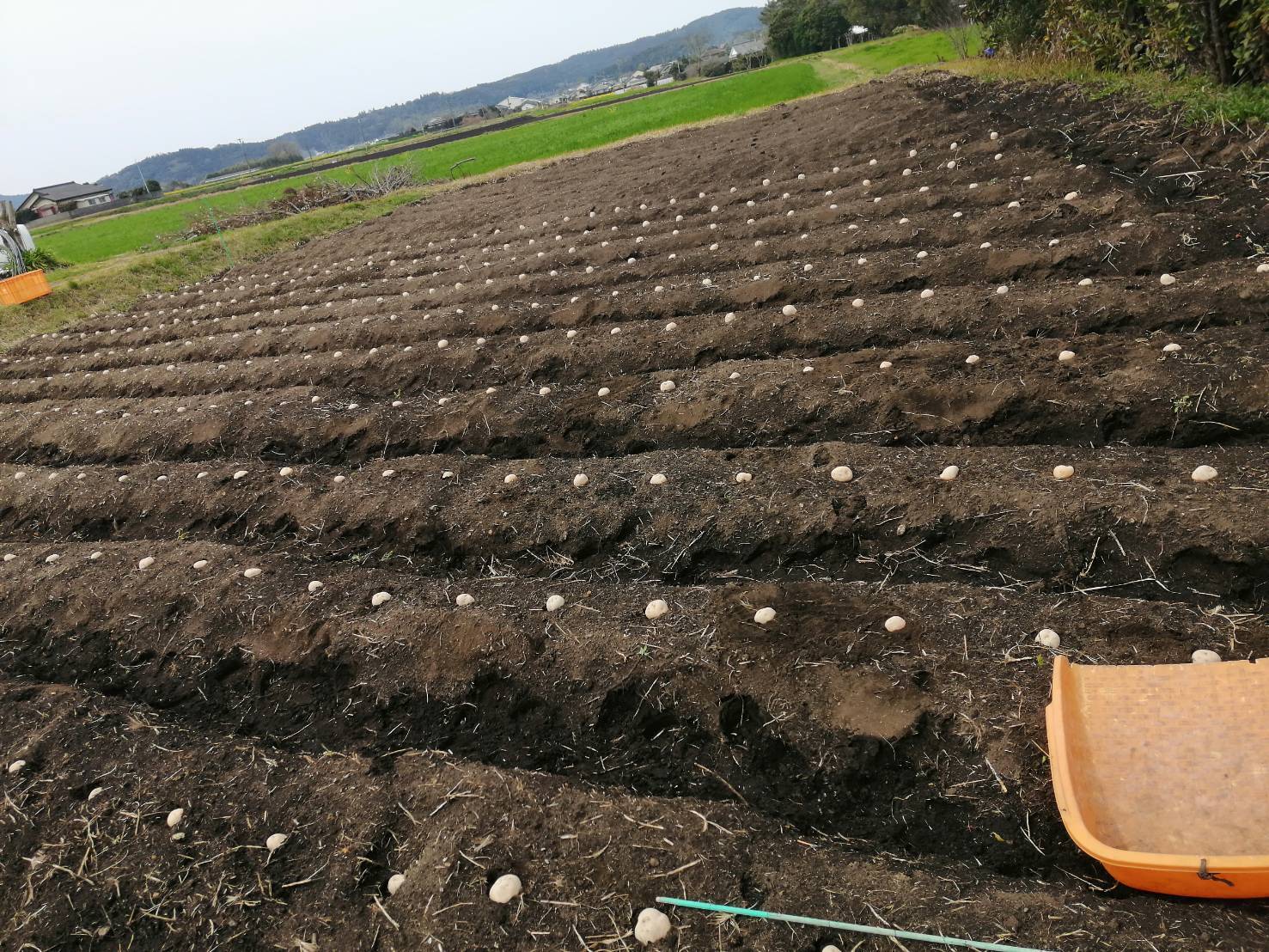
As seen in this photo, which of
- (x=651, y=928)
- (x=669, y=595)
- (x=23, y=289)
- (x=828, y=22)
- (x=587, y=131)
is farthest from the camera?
(x=828, y=22)

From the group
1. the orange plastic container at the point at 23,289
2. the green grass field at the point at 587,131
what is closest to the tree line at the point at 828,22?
the green grass field at the point at 587,131

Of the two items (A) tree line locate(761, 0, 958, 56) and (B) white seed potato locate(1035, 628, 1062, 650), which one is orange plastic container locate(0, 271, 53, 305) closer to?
(B) white seed potato locate(1035, 628, 1062, 650)

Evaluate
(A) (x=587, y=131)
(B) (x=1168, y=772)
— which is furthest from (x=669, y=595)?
(A) (x=587, y=131)

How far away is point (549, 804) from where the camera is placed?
283 cm

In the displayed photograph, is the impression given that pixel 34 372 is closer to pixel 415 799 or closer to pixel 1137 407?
pixel 415 799

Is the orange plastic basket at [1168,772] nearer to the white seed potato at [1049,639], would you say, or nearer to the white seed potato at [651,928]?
the white seed potato at [1049,639]

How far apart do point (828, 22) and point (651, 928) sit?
6140 centimetres

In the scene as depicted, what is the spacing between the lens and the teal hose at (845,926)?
2.03 metres

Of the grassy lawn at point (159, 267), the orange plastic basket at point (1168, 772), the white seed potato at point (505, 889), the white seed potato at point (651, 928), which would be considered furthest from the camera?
the grassy lawn at point (159, 267)

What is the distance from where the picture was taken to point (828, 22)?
51.9 m

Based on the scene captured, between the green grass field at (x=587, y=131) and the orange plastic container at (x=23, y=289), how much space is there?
7.93 m

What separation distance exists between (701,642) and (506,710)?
0.98 m

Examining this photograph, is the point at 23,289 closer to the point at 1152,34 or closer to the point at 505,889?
the point at 505,889

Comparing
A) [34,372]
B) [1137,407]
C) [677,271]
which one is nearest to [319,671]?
[1137,407]
